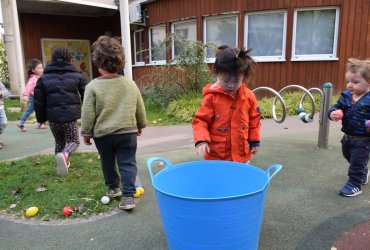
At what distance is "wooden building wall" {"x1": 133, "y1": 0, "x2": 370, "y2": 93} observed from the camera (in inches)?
349

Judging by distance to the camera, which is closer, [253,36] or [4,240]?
[4,240]

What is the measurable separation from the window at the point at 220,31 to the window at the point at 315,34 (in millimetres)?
1805

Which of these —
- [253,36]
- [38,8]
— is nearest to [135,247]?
[253,36]

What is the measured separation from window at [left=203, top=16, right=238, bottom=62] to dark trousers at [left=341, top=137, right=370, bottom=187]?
23.7ft

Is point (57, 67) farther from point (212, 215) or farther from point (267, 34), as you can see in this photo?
point (267, 34)

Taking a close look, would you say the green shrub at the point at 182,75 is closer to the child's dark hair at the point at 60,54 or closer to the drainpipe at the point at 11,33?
the drainpipe at the point at 11,33

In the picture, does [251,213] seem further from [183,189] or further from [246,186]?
[183,189]

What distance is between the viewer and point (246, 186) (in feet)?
7.26

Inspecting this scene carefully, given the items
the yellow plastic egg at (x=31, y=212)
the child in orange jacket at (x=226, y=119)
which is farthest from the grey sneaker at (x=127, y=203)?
the child in orange jacket at (x=226, y=119)

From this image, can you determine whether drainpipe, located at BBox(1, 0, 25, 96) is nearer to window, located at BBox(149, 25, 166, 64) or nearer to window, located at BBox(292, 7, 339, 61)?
window, located at BBox(149, 25, 166, 64)

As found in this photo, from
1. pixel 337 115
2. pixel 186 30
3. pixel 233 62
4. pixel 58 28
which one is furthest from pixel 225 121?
pixel 58 28

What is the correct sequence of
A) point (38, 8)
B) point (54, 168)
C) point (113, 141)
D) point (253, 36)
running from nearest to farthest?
point (113, 141) < point (54, 168) < point (253, 36) < point (38, 8)

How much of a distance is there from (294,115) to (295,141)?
2.70m

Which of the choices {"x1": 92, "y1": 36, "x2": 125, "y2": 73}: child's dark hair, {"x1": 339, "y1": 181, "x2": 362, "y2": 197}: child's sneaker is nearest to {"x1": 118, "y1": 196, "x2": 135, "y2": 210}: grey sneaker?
{"x1": 92, "y1": 36, "x2": 125, "y2": 73}: child's dark hair
